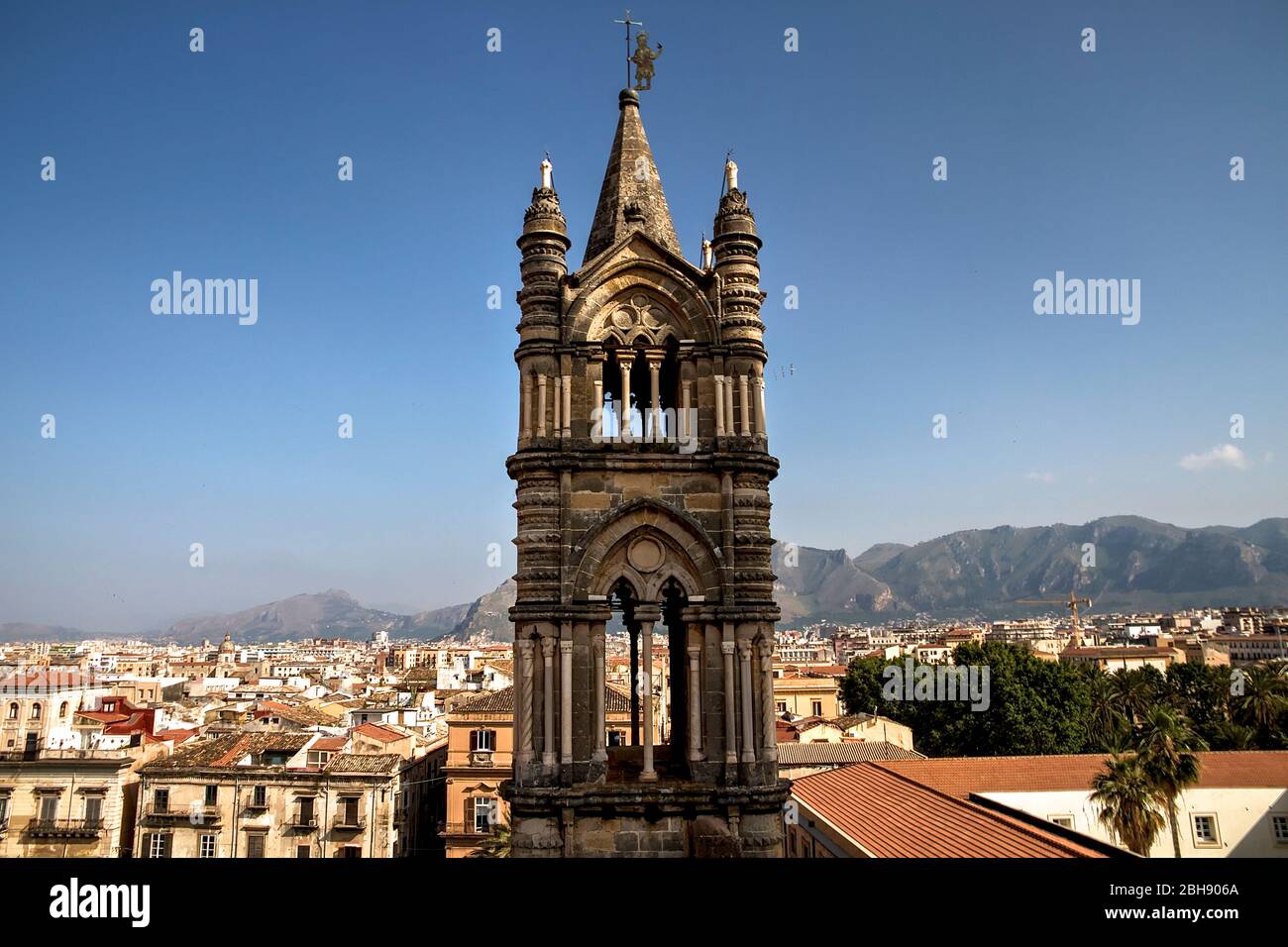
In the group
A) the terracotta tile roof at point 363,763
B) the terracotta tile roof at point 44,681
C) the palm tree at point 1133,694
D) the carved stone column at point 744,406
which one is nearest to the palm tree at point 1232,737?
the palm tree at point 1133,694

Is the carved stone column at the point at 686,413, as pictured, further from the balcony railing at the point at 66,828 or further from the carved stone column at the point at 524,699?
the balcony railing at the point at 66,828

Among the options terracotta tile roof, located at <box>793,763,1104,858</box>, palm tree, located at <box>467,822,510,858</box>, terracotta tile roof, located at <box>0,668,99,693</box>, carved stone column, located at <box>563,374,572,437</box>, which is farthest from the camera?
terracotta tile roof, located at <box>0,668,99,693</box>

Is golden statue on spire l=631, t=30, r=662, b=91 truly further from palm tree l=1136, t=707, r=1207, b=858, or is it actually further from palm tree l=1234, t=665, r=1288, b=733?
palm tree l=1234, t=665, r=1288, b=733

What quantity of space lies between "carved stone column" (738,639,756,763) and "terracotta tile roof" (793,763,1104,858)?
7.93m

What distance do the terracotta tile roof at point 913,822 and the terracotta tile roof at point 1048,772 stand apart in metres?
3.87

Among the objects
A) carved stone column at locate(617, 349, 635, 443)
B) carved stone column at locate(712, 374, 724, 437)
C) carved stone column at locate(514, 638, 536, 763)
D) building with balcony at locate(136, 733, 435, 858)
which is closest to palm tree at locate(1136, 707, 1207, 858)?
carved stone column at locate(712, 374, 724, 437)

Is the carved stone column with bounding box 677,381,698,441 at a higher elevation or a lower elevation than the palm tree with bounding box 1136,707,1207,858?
higher

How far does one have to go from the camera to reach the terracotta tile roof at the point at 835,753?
51.5m

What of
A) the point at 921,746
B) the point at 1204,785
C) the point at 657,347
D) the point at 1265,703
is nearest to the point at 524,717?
the point at 657,347

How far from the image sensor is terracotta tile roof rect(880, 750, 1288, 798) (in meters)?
38.1

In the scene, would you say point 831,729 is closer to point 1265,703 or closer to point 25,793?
point 1265,703

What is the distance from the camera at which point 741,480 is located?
48.2 feet
